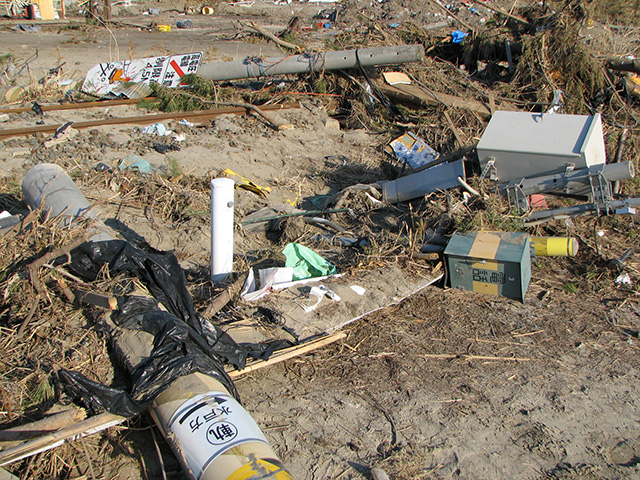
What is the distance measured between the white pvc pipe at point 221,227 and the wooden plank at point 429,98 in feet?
20.7

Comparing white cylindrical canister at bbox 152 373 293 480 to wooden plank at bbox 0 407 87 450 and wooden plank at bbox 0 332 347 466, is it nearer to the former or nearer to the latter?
wooden plank at bbox 0 332 347 466

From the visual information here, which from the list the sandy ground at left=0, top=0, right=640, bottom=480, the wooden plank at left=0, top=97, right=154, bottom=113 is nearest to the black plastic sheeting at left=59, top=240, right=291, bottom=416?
the sandy ground at left=0, top=0, right=640, bottom=480

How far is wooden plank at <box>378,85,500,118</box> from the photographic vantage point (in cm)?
951

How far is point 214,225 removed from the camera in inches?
177

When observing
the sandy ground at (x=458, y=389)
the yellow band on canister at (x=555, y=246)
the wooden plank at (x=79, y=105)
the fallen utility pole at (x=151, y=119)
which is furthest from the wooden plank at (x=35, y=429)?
the wooden plank at (x=79, y=105)

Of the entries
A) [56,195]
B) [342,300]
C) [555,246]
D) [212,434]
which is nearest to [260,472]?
[212,434]

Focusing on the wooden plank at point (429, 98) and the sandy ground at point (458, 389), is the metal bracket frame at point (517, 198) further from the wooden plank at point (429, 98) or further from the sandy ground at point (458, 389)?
the wooden plank at point (429, 98)

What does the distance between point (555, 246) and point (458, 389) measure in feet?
8.11

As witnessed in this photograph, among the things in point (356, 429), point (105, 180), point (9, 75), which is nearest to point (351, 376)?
point (356, 429)

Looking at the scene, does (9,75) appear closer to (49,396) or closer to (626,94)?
(49,396)

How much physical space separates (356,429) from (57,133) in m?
6.88

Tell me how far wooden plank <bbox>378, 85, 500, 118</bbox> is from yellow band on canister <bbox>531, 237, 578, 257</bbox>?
4404 mm

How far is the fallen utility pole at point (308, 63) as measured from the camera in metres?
10.2

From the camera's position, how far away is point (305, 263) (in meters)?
5.09
